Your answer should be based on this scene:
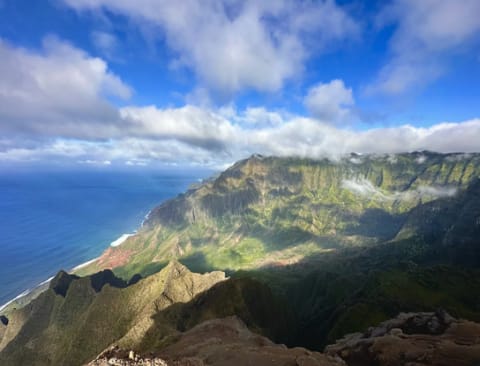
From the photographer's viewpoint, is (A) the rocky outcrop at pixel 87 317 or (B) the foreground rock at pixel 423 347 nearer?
(B) the foreground rock at pixel 423 347

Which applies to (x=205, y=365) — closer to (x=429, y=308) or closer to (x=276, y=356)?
(x=276, y=356)

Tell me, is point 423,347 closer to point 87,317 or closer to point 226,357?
point 226,357

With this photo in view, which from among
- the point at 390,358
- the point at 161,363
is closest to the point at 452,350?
the point at 390,358

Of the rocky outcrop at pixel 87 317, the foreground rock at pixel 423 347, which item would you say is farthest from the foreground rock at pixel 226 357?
the rocky outcrop at pixel 87 317

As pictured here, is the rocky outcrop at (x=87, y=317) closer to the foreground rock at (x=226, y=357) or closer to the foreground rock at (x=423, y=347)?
the foreground rock at (x=226, y=357)

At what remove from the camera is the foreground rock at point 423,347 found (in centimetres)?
5041

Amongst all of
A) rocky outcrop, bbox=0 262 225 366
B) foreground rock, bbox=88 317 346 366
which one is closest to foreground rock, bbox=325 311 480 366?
foreground rock, bbox=88 317 346 366

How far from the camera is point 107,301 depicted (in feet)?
474

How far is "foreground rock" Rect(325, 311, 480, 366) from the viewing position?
50.4m

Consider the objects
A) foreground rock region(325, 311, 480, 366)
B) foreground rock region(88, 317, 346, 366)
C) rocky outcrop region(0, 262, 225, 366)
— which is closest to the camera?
foreground rock region(325, 311, 480, 366)

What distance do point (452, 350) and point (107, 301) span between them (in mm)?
145331

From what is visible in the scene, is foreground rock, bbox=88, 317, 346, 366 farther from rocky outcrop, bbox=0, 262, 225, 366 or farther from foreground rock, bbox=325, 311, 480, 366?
rocky outcrop, bbox=0, 262, 225, 366

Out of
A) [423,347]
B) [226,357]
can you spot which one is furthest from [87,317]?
[423,347]

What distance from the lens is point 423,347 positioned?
57.0m
